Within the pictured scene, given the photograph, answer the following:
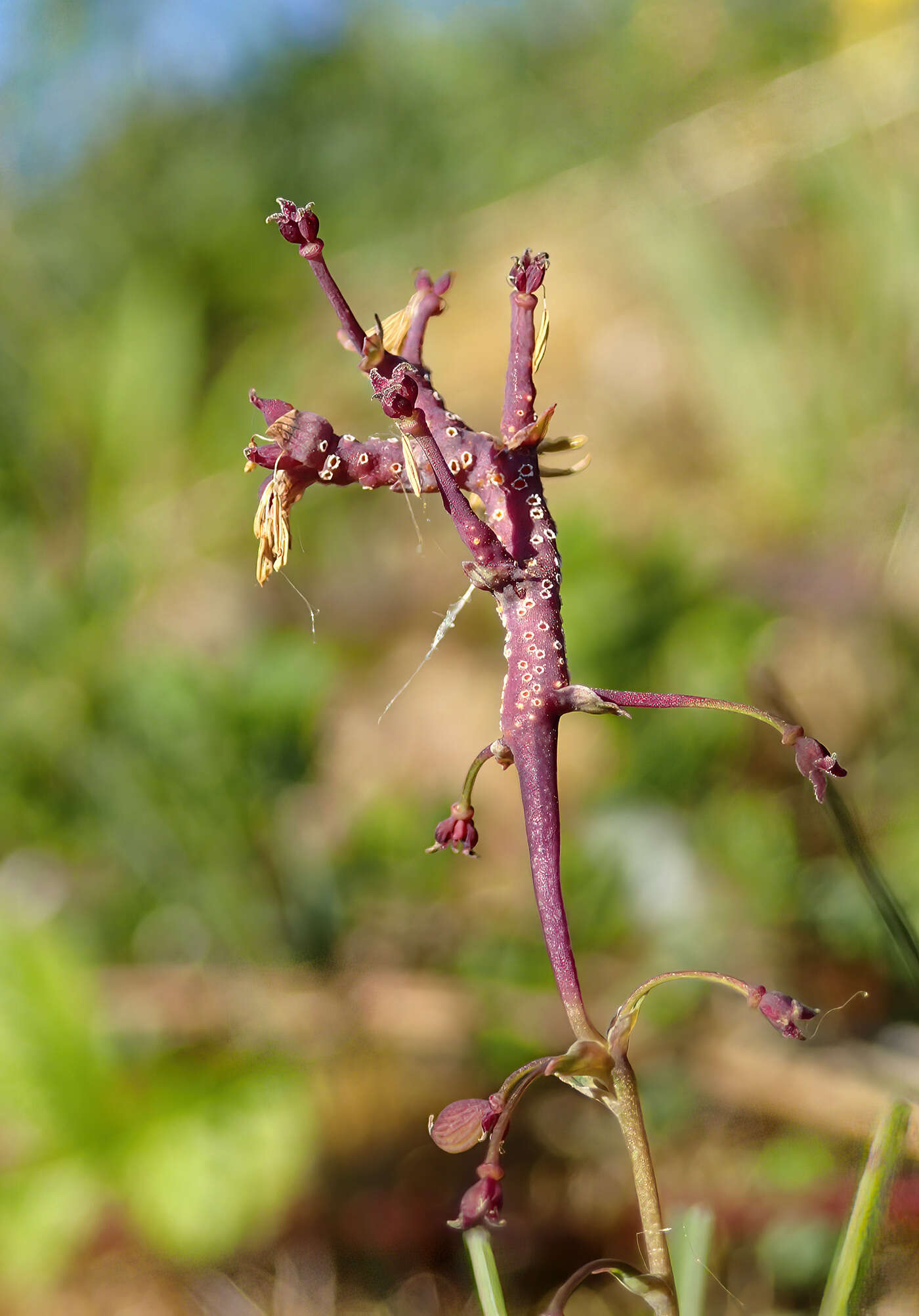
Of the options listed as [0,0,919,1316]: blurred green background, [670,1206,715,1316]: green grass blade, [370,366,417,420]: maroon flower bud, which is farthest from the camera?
[0,0,919,1316]: blurred green background

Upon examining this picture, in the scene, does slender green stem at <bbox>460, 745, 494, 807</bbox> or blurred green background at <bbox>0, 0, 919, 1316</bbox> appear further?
blurred green background at <bbox>0, 0, 919, 1316</bbox>

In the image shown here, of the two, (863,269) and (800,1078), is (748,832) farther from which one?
(863,269)

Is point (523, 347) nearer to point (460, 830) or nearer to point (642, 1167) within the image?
point (460, 830)

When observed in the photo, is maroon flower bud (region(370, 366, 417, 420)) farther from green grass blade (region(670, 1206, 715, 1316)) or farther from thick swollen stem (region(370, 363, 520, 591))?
green grass blade (region(670, 1206, 715, 1316))

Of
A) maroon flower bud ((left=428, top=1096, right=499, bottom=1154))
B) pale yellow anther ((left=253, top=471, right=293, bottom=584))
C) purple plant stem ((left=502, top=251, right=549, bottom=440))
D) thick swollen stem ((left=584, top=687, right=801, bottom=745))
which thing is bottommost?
maroon flower bud ((left=428, top=1096, right=499, bottom=1154))

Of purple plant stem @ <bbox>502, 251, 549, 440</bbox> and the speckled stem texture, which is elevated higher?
purple plant stem @ <bbox>502, 251, 549, 440</bbox>

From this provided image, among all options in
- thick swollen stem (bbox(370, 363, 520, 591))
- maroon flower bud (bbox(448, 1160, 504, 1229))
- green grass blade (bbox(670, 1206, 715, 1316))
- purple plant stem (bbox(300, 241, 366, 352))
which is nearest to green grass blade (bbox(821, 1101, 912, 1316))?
green grass blade (bbox(670, 1206, 715, 1316))

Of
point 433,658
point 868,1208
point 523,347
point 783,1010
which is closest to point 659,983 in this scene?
point 783,1010

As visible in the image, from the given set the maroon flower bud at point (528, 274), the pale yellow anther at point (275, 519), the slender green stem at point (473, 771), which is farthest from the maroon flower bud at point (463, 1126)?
the maroon flower bud at point (528, 274)
